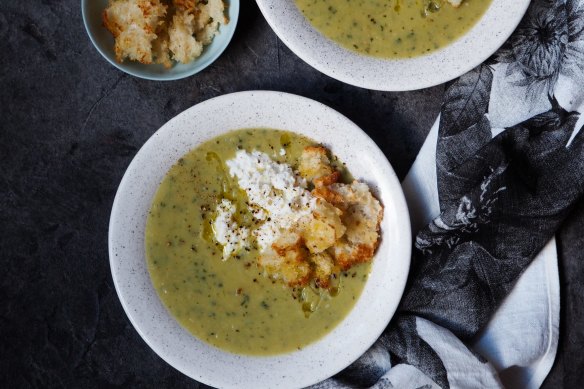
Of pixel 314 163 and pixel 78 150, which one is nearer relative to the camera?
pixel 314 163

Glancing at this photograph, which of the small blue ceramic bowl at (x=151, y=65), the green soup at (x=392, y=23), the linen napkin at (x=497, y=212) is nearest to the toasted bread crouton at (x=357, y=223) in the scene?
the linen napkin at (x=497, y=212)

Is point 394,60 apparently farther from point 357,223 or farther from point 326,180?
point 357,223

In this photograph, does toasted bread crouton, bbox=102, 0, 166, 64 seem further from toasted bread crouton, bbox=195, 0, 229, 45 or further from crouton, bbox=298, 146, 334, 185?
crouton, bbox=298, 146, 334, 185

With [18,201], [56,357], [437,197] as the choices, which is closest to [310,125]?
[437,197]

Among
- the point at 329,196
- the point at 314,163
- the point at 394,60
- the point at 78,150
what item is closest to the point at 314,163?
the point at 314,163

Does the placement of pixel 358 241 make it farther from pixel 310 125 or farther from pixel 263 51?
pixel 263 51

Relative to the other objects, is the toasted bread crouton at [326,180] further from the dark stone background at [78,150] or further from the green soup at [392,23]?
the green soup at [392,23]
